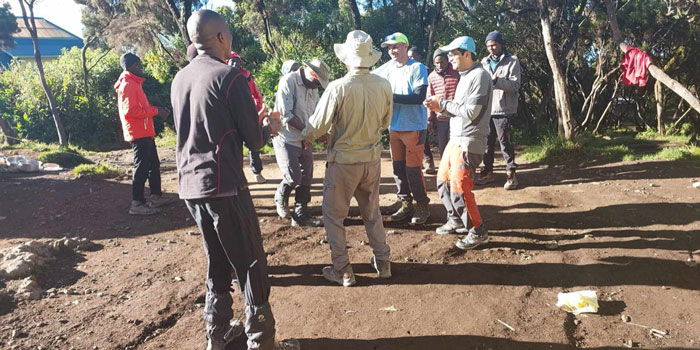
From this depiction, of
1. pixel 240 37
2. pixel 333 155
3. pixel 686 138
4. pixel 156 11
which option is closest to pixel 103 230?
pixel 333 155

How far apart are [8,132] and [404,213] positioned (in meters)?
13.6

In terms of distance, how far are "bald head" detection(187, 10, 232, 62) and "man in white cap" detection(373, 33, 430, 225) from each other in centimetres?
232

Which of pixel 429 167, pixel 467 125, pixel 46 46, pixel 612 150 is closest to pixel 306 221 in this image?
pixel 467 125

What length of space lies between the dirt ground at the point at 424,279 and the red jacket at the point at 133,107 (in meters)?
1.11

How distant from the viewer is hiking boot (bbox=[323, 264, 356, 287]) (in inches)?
150

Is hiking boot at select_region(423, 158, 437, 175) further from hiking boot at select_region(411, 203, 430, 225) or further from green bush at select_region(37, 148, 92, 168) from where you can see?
green bush at select_region(37, 148, 92, 168)

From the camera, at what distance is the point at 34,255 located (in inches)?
171

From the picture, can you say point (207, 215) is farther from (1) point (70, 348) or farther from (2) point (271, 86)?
(2) point (271, 86)

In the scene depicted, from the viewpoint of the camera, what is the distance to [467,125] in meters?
4.24

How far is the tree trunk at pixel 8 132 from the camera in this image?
43.3 feet

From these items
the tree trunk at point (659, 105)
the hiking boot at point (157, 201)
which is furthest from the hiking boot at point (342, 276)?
the tree trunk at point (659, 105)

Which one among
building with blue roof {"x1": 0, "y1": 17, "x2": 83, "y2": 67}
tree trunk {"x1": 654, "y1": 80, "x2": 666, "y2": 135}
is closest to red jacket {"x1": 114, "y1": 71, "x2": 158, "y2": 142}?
tree trunk {"x1": 654, "y1": 80, "x2": 666, "y2": 135}

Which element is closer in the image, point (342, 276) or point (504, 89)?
point (342, 276)

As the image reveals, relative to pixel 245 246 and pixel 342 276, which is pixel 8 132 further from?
pixel 245 246
